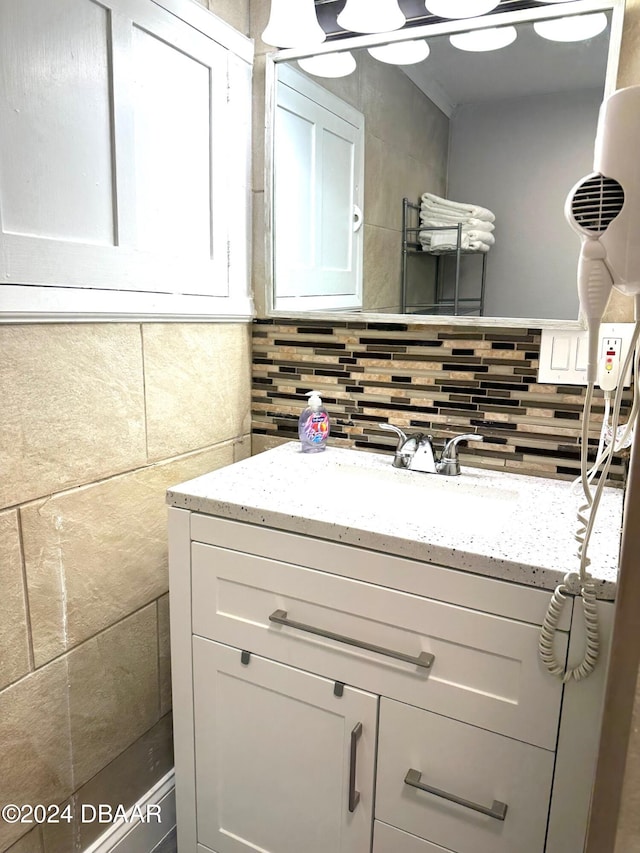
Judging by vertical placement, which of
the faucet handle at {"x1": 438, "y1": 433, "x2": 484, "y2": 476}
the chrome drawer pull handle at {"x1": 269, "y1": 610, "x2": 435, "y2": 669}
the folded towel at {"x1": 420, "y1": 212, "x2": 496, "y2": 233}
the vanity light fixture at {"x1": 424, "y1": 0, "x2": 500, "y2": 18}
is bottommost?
the chrome drawer pull handle at {"x1": 269, "y1": 610, "x2": 435, "y2": 669}

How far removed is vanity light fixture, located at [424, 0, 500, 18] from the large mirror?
2 cm

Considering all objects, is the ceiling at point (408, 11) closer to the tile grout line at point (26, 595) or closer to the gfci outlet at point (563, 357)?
the gfci outlet at point (563, 357)

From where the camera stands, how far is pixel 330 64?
1506mm

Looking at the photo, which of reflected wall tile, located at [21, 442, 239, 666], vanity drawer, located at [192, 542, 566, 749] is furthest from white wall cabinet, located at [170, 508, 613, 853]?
reflected wall tile, located at [21, 442, 239, 666]

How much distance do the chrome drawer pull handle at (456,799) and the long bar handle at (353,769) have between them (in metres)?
0.10

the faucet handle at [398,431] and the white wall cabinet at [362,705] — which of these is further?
the faucet handle at [398,431]

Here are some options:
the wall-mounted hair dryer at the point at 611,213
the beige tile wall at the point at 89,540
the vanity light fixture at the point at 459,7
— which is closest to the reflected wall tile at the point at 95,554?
the beige tile wall at the point at 89,540

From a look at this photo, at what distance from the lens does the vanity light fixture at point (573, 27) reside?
122 cm

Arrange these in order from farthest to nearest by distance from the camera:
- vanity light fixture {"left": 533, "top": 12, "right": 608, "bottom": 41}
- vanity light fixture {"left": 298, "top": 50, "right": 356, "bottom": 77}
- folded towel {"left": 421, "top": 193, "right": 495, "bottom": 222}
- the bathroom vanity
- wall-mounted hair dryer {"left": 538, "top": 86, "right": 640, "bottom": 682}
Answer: vanity light fixture {"left": 298, "top": 50, "right": 356, "bottom": 77}
folded towel {"left": 421, "top": 193, "right": 495, "bottom": 222}
vanity light fixture {"left": 533, "top": 12, "right": 608, "bottom": 41}
the bathroom vanity
wall-mounted hair dryer {"left": 538, "top": 86, "right": 640, "bottom": 682}

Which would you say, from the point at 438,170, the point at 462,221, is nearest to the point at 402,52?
the point at 438,170

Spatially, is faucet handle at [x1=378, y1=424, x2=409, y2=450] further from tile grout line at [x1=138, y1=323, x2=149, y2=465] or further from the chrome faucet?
tile grout line at [x1=138, y1=323, x2=149, y2=465]

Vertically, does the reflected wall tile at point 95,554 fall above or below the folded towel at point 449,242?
below

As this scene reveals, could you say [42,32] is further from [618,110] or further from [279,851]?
[279,851]

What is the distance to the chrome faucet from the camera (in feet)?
4.55
